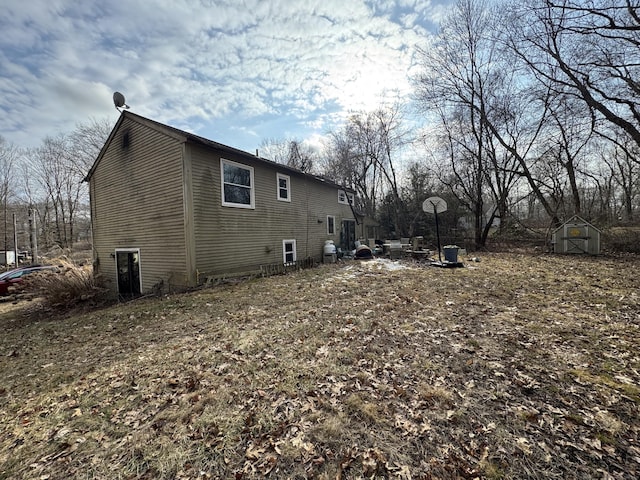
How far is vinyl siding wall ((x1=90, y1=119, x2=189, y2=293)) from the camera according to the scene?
9.30 m

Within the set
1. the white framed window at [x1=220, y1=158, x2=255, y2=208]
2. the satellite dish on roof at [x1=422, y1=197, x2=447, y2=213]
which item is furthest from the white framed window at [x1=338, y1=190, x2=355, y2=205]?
the white framed window at [x1=220, y1=158, x2=255, y2=208]

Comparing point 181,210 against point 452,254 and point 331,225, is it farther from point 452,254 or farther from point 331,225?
point 452,254

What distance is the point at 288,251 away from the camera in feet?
43.8

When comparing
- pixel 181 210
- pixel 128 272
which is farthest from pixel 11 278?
pixel 181 210

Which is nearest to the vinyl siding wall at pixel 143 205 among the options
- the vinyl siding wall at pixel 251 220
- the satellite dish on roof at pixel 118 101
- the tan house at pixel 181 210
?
the tan house at pixel 181 210

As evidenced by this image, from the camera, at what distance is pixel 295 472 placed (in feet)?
6.70

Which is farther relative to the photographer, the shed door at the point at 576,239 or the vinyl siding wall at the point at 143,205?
the shed door at the point at 576,239

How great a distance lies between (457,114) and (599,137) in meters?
8.73

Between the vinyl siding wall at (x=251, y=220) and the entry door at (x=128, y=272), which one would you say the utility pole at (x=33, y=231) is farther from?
the vinyl siding wall at (x=251, y=220)

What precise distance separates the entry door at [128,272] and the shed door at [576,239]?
20.3 m

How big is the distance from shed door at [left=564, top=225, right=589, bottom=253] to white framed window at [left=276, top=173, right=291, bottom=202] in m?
14.4

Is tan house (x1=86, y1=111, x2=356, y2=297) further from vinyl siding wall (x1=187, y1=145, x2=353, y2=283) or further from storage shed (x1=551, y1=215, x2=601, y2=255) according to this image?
storage shed (x1=551, y1=215, x2=601, y2=255)

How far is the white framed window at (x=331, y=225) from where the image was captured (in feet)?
55.2

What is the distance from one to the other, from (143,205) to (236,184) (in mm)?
3598
